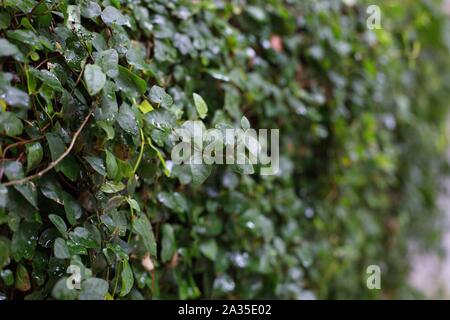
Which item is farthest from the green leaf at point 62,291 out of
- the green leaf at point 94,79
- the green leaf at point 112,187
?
the green leaf at point 94,79

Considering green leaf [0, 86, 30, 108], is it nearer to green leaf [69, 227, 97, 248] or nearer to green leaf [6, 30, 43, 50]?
green leaf [6, 30, 43, 50]

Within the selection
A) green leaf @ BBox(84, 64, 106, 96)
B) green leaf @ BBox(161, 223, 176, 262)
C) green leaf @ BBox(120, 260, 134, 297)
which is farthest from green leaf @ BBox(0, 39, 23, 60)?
green leaf @ BBox(161, 223, 176, 262)

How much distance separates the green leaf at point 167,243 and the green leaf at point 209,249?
4.7 inches

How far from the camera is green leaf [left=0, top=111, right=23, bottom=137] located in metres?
0.88

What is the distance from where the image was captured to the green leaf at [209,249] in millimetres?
1365

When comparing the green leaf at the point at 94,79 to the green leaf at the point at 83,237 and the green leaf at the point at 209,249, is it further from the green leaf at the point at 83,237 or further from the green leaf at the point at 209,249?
the green leaf at the point at 209,249

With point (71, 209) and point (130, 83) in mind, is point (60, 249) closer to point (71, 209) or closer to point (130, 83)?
point (71, 209)

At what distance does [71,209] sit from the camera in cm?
101

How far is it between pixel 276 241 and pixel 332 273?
1.49 feet

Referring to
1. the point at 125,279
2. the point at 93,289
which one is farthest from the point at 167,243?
the point at 93,289

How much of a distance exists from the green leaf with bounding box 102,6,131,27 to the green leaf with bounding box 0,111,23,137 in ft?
0.94

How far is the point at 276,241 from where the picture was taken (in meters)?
1.56

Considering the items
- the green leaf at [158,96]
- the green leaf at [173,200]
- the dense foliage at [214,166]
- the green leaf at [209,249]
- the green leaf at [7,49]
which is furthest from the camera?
the green leaf at [209,249]
